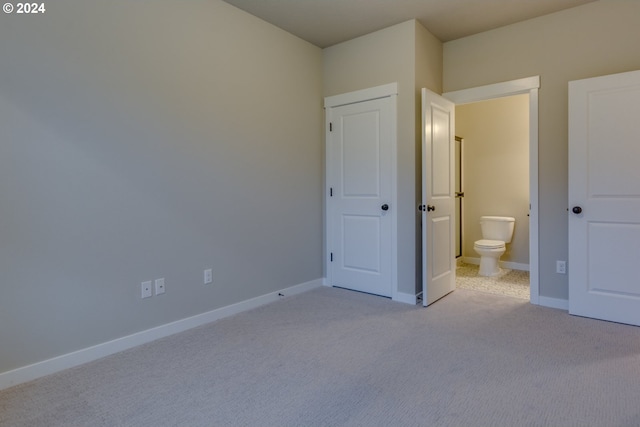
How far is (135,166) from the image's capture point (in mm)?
2410

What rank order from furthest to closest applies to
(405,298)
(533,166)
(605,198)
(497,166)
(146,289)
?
(497,166)
(405,298)
(533,166)
(605,198)
(146,289)

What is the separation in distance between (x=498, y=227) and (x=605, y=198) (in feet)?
6.41

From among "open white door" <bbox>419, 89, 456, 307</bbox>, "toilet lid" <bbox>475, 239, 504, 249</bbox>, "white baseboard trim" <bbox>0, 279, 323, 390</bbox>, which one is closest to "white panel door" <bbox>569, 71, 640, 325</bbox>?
"open white door" <bbox>419, 89, 456, 307</bbox>

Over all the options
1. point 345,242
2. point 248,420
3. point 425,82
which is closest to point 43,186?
point 248,420

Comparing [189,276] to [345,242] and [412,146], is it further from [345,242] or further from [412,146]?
[412,146]

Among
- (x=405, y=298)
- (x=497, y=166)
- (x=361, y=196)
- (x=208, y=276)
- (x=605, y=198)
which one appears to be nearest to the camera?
(x=605, y=198)

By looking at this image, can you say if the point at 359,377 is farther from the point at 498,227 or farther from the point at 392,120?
the point at 498,227

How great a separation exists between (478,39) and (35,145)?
374cm

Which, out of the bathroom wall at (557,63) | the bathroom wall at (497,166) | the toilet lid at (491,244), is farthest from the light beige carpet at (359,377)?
the bathroom wall at (497,166)

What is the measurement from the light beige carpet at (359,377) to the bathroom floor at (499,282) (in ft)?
2.53

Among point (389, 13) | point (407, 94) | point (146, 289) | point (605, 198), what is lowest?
point (146, 289)

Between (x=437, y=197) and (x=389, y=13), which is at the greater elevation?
(x=389, y=13)

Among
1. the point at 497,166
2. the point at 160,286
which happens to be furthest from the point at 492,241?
the point at 160,286

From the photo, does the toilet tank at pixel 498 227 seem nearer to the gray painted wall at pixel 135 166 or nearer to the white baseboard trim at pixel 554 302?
the white baseboard trim at pixel 554 302
